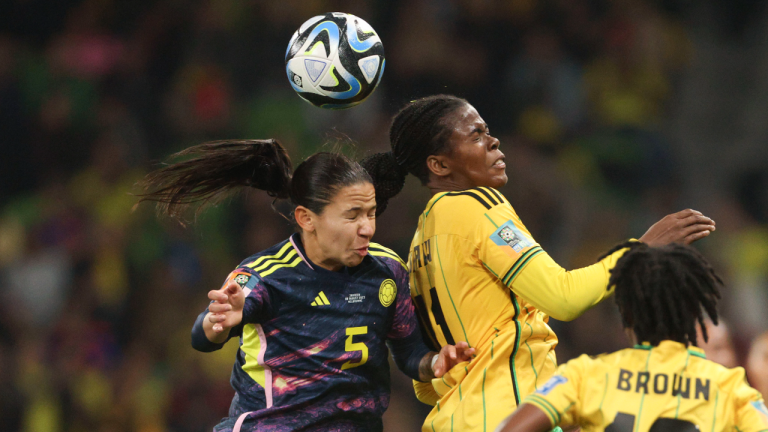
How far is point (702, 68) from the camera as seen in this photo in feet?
26.9

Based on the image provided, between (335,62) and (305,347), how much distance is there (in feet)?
4.09

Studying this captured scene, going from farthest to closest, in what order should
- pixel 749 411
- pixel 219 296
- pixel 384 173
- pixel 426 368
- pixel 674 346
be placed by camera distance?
pixel 384 173 → pixel 426 368 → pixel 219 296 → pixel 674 346 → pixel 749 411

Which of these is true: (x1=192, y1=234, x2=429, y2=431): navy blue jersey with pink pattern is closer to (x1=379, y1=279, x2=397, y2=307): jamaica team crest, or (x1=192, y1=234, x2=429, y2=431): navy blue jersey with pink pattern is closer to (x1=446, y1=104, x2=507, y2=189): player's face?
(x1=379, y1=279, x2=397, y2=307): jamaica team crest

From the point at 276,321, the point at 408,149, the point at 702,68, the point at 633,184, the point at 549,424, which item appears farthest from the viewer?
the point at 702,68

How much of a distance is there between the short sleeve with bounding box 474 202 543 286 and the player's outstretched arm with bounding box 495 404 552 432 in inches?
28.4

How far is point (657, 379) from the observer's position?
7.86ft

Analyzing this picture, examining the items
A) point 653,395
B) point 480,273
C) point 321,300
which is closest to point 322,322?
point 321,300

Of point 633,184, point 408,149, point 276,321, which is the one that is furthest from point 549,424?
point 633,184

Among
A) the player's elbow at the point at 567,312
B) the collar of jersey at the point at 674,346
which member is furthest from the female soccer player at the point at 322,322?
the collar of jersey at the point at 674,346

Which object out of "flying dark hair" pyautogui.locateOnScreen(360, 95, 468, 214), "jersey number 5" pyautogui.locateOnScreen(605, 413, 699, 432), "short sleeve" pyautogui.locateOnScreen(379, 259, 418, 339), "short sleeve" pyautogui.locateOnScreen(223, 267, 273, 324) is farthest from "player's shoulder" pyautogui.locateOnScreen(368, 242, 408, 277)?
"jersey number 5" pyautogui.locateOnScreen(605, 413, 699, 432)

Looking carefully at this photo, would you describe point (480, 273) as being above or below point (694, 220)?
below

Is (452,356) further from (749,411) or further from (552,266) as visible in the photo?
(749,411)

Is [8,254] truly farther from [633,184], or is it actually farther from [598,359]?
[598,359]

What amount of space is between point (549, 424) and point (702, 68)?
22.1 feet
